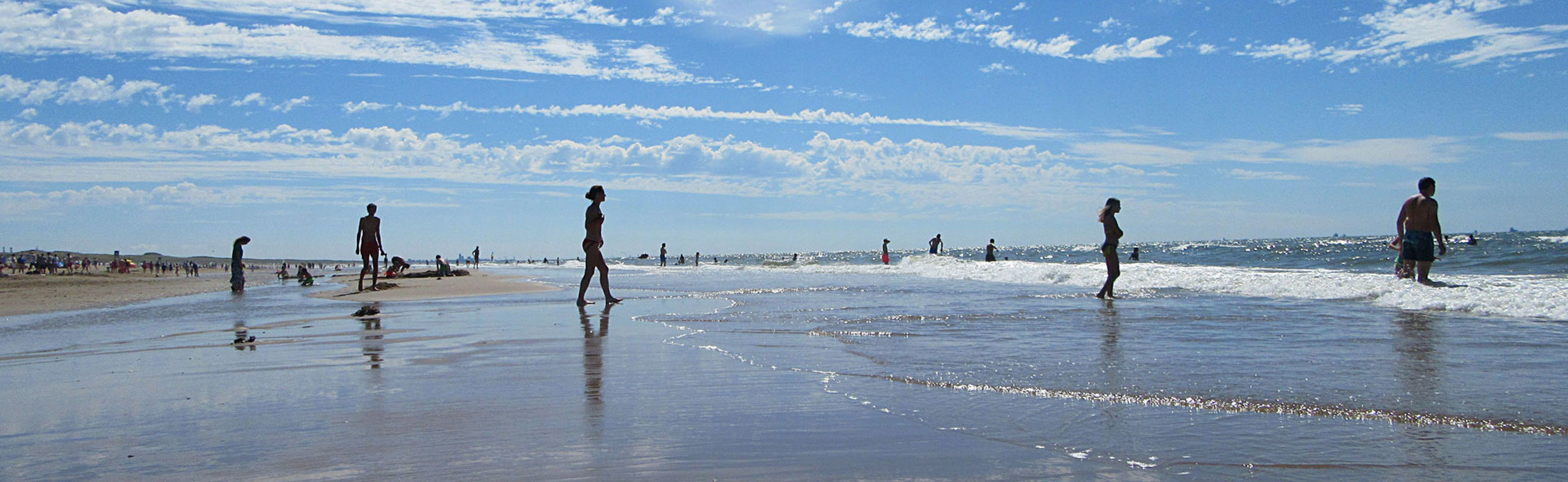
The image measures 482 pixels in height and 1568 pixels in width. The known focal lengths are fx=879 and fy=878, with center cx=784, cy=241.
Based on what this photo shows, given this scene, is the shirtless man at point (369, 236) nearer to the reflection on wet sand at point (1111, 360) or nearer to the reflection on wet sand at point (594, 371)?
the reflection on wet sand at point (594, 371)

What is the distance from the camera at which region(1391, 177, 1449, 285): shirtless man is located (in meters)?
11.0

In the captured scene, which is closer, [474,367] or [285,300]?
[474,367]

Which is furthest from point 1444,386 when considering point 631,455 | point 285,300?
point 285,300

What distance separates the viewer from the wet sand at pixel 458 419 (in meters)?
2.87

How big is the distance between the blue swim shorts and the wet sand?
32.2ft

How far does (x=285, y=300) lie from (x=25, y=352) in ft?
27.3

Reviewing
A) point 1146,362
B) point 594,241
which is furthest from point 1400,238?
point 594,241

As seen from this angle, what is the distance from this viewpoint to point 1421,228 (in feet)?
36.4

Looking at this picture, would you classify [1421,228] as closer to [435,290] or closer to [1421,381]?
[1421,381]

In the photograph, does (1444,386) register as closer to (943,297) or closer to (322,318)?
(943,297)

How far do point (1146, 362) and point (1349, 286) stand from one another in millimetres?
9143

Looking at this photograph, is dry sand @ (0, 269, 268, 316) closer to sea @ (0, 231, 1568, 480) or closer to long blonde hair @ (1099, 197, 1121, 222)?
sea @ (0, 231, 1568, 480)

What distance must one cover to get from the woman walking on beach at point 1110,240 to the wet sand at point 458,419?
291 inches

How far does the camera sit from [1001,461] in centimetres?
293
